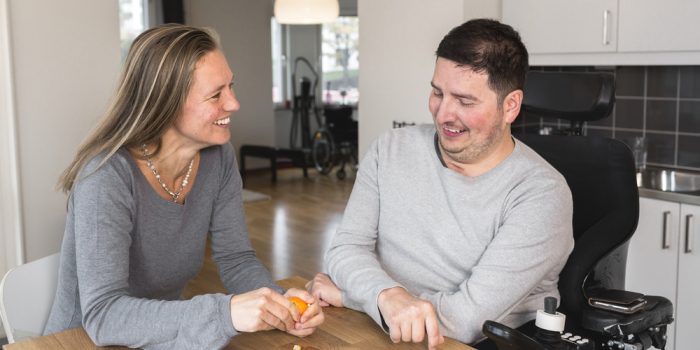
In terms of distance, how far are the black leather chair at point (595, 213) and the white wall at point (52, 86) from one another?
6.73 feet

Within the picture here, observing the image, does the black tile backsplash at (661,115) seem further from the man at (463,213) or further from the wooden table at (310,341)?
the wooden table at (310,341)

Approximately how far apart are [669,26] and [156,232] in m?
2.33

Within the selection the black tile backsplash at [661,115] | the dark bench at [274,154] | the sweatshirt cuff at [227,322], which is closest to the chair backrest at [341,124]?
the dark bench at [274,154]

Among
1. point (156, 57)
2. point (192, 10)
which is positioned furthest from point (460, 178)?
point (192, 10)

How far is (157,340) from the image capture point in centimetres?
151

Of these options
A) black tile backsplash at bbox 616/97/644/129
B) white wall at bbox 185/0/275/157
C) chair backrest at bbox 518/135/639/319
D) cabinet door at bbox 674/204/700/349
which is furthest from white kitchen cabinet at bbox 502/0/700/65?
white wall at bbox 185/0/275/157

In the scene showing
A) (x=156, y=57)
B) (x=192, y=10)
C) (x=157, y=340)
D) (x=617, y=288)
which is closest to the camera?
(x=157, y=340)

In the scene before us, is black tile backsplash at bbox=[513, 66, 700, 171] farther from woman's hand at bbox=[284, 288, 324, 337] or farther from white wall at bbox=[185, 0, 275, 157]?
white wall at bbox=[185, 0, 275, 157]

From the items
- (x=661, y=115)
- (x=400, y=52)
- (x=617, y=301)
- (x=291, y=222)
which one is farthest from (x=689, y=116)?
(x=291, y=222)

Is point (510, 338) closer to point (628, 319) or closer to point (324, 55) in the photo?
point (628, 319)

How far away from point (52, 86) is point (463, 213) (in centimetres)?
221

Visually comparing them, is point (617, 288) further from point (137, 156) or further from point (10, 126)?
point (10, 126)

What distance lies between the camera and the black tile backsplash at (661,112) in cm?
357

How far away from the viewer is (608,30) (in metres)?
3.45
